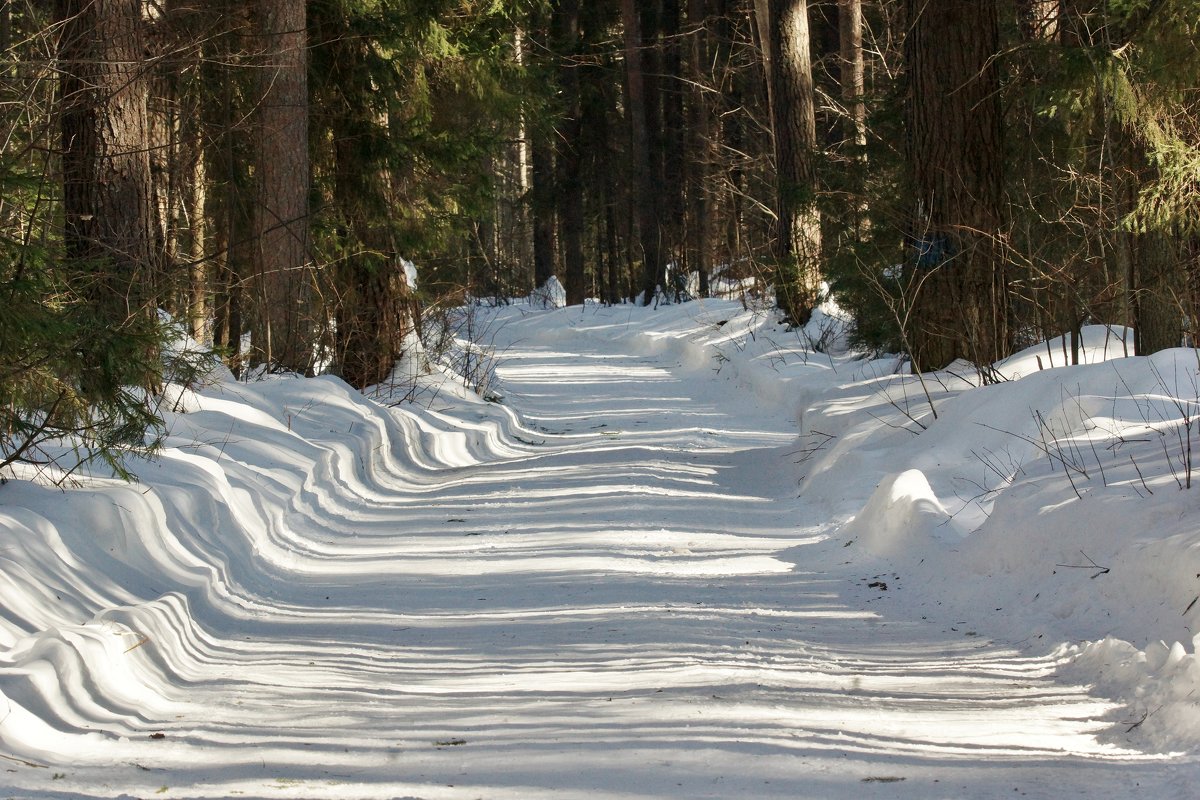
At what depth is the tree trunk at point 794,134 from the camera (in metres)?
19.2

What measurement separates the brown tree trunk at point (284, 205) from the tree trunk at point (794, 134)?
28.5 ft

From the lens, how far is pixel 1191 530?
193 inches

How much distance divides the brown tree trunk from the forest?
3 cm

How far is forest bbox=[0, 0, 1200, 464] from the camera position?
22.7 ft

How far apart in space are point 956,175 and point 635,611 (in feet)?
21.7

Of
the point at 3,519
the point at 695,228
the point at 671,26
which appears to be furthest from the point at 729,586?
the point at 695,228

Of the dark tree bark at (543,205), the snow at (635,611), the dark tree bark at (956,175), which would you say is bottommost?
the snow at (635,611)

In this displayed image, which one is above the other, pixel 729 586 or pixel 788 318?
pixel 788 318

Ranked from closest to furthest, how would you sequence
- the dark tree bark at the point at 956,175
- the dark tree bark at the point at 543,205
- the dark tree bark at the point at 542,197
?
1. the dark tree bark at the point at 956,175
2. the dark tree bark at the point at 542,197
3. the dark tree bark at the point at 543,205

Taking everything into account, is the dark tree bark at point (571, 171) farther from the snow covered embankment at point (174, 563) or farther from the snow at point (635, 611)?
the snow covered embankment at point (174, 563)

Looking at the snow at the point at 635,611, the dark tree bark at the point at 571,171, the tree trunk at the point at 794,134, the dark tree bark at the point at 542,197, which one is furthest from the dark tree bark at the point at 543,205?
the snow at the point at 635,611

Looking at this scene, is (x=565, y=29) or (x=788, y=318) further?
(x=565, y=29)

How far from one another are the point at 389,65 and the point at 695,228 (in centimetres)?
2959

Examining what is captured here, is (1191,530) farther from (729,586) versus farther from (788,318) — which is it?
(788,318)
